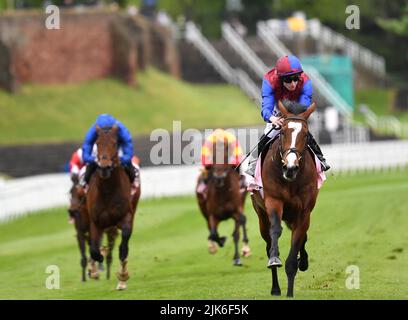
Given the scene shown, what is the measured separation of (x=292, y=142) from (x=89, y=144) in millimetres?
4193

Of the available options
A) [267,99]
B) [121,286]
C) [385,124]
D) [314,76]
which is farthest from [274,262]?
[314,76]

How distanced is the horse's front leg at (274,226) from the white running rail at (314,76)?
153 feet

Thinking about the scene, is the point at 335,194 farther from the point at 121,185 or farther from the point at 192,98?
the point at 192,98

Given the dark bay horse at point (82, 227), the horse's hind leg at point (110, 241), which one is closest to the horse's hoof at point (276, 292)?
the horse's hind leg at point (110, 241)

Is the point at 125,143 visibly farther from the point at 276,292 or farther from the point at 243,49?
the point at 243,49

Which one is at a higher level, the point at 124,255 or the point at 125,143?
the point at 125,143

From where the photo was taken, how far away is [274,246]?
49.8 ft

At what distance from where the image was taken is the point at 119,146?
18438 mm

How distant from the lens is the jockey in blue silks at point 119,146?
1808cm

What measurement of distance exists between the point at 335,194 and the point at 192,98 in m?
27.2

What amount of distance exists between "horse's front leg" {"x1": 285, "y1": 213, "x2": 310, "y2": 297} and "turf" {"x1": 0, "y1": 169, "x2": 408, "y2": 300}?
0.24m

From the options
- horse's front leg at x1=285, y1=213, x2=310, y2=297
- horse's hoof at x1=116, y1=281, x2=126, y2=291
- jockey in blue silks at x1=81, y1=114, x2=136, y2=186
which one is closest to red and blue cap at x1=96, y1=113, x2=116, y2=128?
jockey in blue silks at x1=81, y1=114, x2=136, y2=186

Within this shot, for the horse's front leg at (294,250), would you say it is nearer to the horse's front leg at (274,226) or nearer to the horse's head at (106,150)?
the horse's front leg at (274,226)
